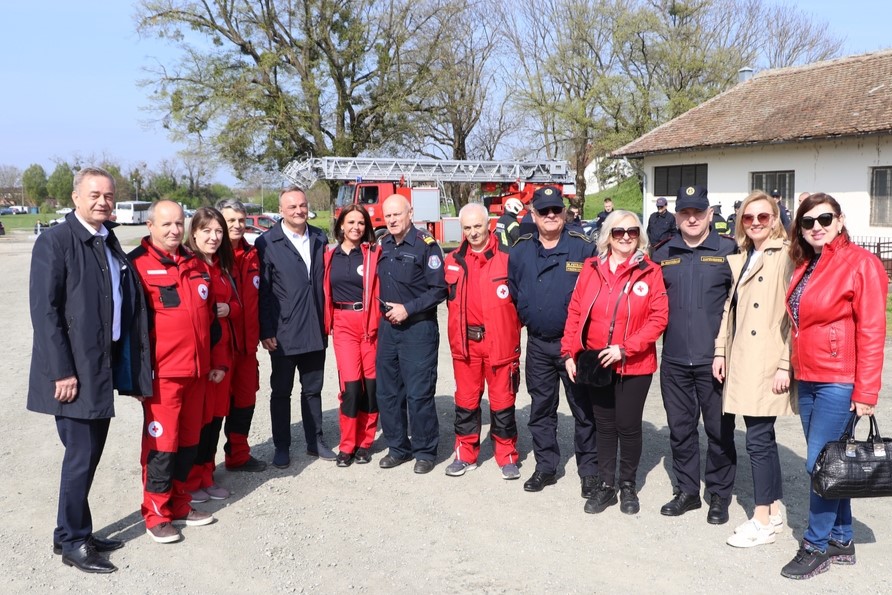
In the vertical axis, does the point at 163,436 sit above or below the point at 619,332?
below

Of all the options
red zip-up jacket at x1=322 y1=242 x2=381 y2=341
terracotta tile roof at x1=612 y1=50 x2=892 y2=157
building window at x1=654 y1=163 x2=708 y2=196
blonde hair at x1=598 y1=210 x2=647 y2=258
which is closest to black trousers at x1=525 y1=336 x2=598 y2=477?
blonde hair at x1=598 y1=210 x2=647 y2=258

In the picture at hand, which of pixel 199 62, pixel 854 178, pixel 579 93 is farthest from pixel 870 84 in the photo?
pixel 199 62

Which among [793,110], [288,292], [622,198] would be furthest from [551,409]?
[622,198]

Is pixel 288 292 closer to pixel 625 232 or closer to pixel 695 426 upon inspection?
pixel 625 232

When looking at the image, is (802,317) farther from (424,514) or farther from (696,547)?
(424,514)

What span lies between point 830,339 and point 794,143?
16823mm

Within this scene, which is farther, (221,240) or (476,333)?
(476,333)

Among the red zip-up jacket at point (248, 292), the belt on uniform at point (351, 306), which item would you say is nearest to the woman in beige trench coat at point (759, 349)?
the belt on uniform at point (351, 306)

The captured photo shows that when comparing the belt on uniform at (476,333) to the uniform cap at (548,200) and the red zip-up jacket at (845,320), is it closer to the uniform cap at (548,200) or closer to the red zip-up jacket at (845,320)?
the uniform cap at (548,200)

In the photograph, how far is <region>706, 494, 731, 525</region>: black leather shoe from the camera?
13.5 feet

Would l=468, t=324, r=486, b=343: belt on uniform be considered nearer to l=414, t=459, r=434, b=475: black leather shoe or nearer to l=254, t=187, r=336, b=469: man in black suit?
l=414, t=459, r=434, b=475: black leather shoe

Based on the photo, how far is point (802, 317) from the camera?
3436 mm

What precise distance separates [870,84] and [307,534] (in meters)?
19.8

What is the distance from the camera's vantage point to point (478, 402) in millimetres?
5027
